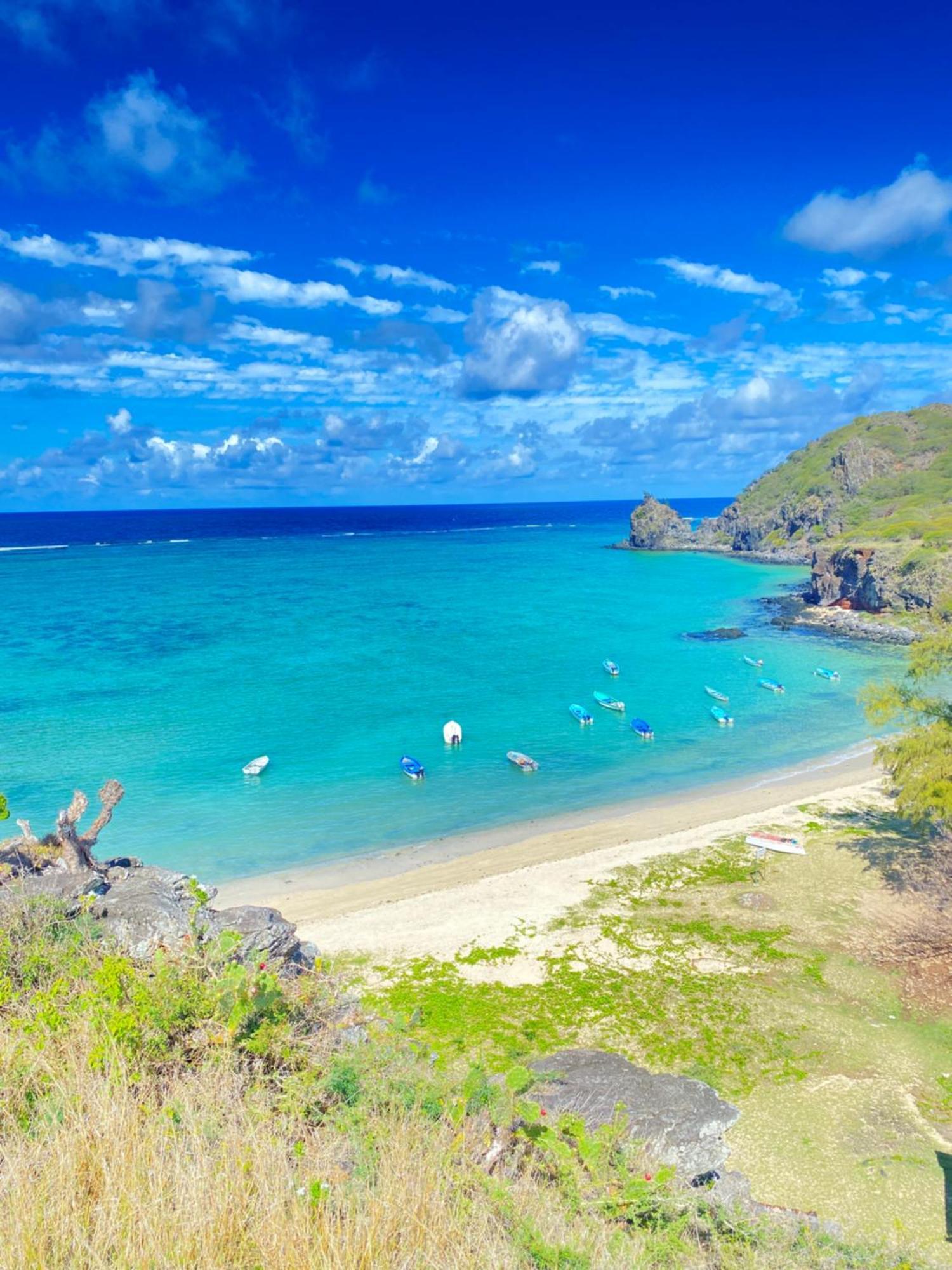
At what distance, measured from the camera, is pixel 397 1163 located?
7.14 metres

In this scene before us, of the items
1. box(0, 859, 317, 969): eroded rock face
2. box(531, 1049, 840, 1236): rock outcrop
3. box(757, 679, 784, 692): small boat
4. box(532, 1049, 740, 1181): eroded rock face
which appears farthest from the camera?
box(757, 679, 784, 692): small boat

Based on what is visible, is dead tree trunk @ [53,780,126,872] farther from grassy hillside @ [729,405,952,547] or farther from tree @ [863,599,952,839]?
grassy hillside @ [729,405,952,547]

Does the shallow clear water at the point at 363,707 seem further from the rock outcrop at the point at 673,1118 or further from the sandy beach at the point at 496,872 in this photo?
the rock outcrop at the point at 673,1118

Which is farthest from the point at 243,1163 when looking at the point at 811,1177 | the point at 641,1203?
the point at 811,1177

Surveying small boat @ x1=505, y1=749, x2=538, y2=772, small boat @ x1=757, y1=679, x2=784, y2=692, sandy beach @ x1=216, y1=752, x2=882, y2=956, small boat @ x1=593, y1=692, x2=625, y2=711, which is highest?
small boat @ x1=593, y1=692, x2=625, y2=711

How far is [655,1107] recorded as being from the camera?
11.9 metres

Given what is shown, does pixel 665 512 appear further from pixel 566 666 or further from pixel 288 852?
pixel 288 852

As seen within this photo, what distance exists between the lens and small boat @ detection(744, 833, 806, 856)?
28.1 m

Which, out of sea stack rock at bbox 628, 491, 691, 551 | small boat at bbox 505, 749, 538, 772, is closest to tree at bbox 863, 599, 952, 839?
small boat at bbox 505, 749, 538, 772

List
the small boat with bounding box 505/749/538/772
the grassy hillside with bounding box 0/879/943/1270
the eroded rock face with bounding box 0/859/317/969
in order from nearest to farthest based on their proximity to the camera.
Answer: the grassy hillside with bounding box 0/879/943/1270
the eroded rock face with bounding box 0/859/317/969
the small boat with bounding box 505/749/538/772

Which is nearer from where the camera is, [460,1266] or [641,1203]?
[460,1266]

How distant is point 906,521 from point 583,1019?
11797cm

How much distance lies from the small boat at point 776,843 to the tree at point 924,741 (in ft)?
14.1

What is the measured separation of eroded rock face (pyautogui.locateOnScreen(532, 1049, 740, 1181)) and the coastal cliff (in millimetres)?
77898
